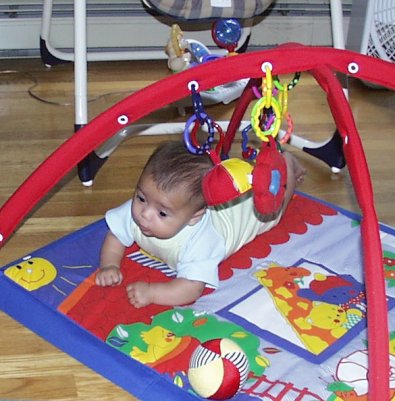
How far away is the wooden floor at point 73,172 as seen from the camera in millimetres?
1261

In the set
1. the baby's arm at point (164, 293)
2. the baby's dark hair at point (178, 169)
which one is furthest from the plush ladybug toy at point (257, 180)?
the baby's arm at point (164, 293)

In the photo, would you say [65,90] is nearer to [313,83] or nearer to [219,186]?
[313,83]

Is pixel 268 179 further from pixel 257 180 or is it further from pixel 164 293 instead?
pixel 164 293

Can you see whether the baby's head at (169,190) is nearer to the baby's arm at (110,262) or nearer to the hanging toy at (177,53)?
the baby's arm at (110,262)

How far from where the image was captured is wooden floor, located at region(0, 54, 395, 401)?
1.26 meters

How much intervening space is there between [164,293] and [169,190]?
0.17m

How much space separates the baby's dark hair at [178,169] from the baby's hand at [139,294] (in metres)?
0.16

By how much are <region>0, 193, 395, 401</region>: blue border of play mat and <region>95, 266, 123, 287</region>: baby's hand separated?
11 cm

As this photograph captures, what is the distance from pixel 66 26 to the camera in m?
2.52

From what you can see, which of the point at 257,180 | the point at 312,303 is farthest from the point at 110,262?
the point at 257,180

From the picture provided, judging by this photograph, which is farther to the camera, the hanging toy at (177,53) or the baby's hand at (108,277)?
the hanging toy at (177,53)

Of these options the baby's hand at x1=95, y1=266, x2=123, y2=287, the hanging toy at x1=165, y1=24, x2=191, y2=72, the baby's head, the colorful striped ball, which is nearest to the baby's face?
the baby's head

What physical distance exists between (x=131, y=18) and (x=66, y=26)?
7.5 inches

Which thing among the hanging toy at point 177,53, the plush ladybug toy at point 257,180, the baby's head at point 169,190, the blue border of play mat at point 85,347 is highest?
the plush ladybug toy at point 257,180
